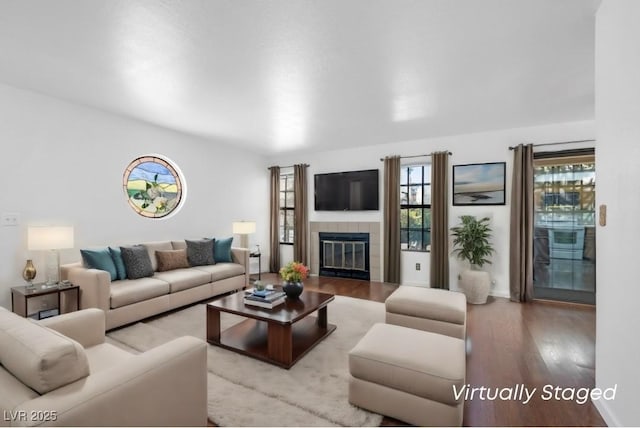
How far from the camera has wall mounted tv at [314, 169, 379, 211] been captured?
554 cm

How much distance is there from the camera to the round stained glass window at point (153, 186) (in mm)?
4293

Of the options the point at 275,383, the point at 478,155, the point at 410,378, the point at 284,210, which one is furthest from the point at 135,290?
the point at 478,155

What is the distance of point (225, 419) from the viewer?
1.77 meters

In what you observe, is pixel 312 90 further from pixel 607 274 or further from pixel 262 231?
pixel 262 231

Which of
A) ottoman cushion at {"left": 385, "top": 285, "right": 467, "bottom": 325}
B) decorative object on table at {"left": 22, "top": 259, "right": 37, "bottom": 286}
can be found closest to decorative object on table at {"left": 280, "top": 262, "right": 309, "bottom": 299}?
ottoman cushion at {"left": 385, "top": 285, "right": 467, "bottom": 325}

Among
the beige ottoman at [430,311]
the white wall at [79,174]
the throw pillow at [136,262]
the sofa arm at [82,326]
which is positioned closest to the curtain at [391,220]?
the beige ottoman at [430,311]

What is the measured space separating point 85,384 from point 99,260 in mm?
2718

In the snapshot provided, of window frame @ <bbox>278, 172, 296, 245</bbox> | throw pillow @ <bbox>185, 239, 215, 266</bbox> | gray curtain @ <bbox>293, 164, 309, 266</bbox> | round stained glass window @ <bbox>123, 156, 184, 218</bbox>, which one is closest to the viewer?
round stained glass window @ <bbox>123, 156, 184, 218</bbox>

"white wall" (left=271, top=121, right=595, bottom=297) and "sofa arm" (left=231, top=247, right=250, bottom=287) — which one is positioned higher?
"white wall" (left=271, top=121, right=595, bottom=297)

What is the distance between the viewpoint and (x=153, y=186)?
15.1 ft

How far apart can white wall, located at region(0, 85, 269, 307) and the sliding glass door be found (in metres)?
5.47

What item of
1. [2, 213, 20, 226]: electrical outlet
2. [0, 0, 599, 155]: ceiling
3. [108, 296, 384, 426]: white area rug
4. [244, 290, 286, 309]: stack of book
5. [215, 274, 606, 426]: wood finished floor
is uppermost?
[0, 0, 599, 155]: ceiling

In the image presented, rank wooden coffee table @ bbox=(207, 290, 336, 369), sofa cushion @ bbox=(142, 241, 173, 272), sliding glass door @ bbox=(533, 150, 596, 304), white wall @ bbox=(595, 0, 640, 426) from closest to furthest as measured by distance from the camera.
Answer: white wall @ bbox=(595, 0, 640, 426), wooden coffee table @ bbox=(207, 290, 336, 369), sofa cushion @ bbox=(142, 241, 173, 272), sliding glass door @ bbox=(533, 150, 596, 304)

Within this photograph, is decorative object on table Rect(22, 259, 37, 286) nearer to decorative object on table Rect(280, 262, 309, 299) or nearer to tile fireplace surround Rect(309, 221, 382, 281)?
decorative object on table Rect(280, 262, 309, 299)
